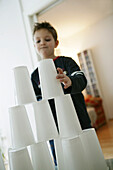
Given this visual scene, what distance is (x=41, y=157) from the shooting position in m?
0.90

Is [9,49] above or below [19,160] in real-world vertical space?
above

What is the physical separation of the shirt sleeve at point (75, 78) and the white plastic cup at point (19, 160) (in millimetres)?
397

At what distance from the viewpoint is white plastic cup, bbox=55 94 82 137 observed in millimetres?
853

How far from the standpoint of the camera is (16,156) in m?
0.86

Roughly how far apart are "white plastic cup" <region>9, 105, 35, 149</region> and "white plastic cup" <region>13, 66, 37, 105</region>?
0.05m

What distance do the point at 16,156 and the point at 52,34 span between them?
83 centimetres

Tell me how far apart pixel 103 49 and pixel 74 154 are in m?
4.54

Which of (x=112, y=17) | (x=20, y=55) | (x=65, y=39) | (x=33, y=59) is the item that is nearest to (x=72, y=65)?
(x=33, y=59)

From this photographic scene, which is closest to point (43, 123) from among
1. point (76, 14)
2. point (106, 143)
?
point (106, 143)

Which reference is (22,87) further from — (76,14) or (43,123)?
(76,14)

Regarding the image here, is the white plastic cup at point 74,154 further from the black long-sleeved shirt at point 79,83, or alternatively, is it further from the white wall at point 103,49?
the white wall at point 103,49

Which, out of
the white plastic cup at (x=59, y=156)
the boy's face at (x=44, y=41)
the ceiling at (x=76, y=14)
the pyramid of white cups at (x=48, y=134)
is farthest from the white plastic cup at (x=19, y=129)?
the ceiling at (x=76, y=14)

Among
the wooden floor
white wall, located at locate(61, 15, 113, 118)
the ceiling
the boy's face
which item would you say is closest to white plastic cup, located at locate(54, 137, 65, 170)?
the boy's face

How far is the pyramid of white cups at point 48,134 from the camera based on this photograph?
2.66ft
